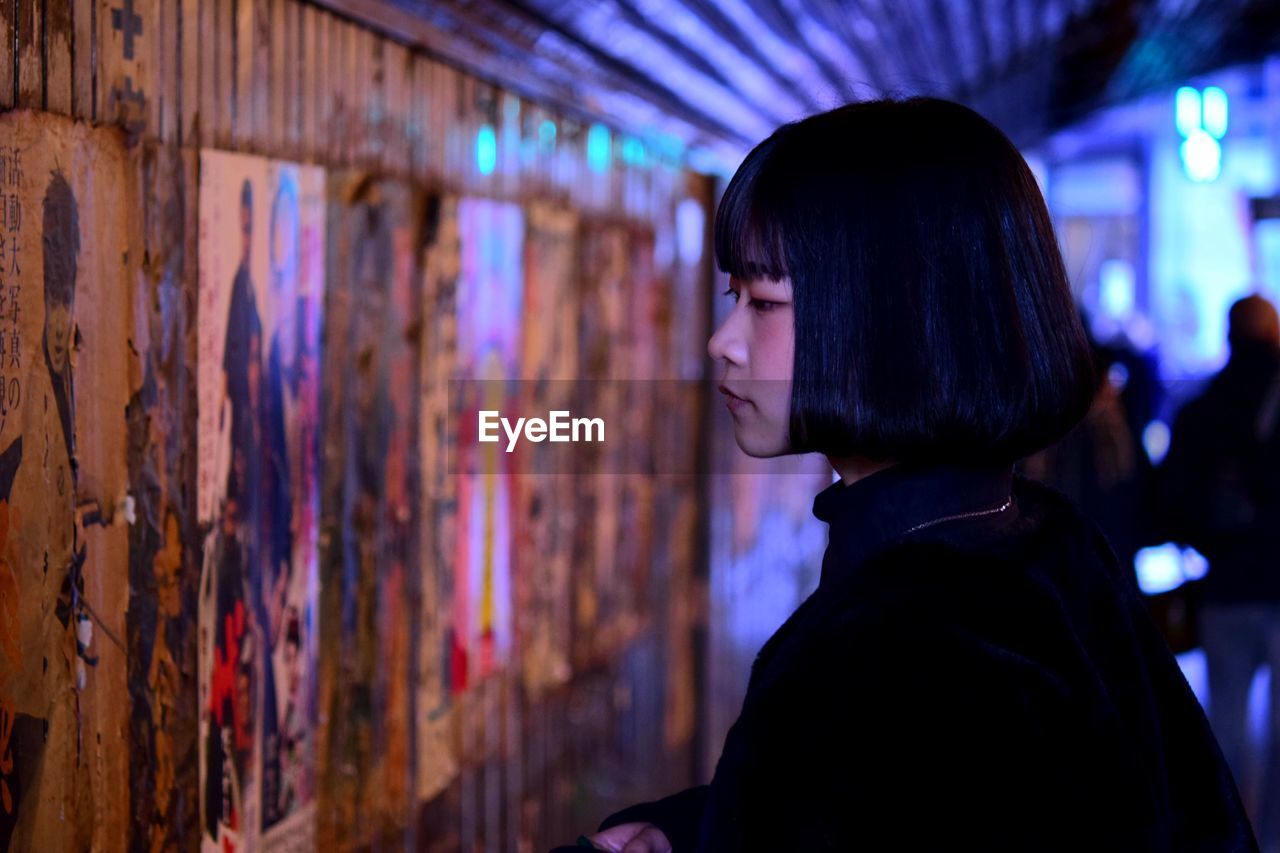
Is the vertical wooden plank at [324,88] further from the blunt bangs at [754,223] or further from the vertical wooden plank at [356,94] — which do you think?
the blunt bangs at [754,223]

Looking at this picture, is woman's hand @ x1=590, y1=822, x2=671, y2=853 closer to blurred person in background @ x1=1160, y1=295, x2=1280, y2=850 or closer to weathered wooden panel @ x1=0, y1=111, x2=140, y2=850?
weathered wooden panel @ x1=0, y1=111, x2=140, y2=850

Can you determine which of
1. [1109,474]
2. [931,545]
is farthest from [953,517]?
[1109,474]

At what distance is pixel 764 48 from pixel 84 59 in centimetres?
474

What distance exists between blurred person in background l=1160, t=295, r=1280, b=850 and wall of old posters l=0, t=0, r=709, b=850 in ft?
7.38

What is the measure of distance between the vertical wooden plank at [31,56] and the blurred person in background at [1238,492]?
15.4ft

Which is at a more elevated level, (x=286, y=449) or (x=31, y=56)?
(x=31, y=56)

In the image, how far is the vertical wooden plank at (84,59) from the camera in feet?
7.32

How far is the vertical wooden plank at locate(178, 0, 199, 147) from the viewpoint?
8.30ft

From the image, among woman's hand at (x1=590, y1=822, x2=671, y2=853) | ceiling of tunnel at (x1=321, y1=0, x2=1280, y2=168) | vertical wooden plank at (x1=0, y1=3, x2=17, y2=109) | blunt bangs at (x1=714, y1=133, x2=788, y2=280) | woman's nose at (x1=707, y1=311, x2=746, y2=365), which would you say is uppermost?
ceiling of tunnel at (x1=321, y1=0, x2=1280, y2=168)

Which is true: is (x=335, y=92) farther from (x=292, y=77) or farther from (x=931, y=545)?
(x=931, y=545)

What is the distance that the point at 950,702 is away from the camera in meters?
1.50

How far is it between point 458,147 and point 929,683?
272cm

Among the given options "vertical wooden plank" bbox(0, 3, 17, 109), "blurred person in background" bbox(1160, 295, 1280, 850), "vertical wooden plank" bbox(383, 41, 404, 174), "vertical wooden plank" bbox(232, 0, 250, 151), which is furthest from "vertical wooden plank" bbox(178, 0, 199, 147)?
"blurred person in background" bbox(1160, 295, 1280, 850)

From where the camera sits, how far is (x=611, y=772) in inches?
219
